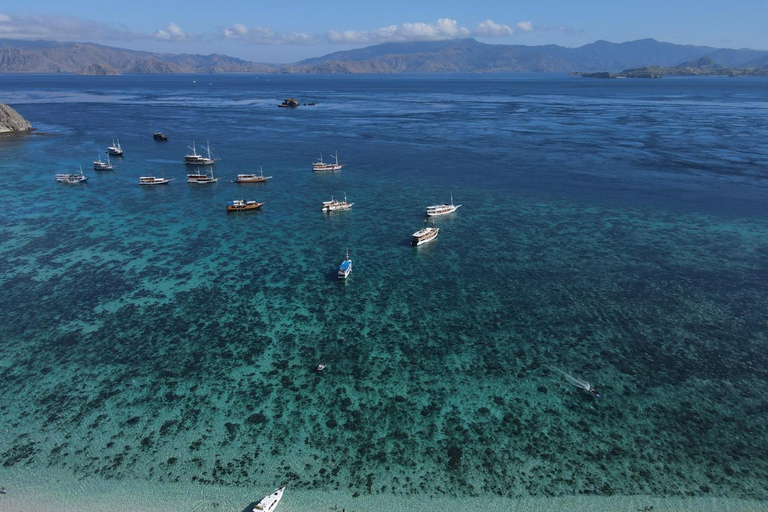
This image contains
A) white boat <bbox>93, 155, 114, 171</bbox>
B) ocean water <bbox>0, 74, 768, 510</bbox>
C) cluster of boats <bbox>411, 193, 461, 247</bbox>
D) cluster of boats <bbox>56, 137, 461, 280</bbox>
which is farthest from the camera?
white boat <bbox>93, 155, 114, 171</bbox>

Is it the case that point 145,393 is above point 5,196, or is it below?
below

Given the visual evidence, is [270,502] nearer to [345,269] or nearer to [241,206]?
[345,269]

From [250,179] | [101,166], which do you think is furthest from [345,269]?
[101,166]

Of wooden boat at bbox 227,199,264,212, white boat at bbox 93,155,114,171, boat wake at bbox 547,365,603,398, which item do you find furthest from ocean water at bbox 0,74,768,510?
white boat at bbox 93,155,114,171

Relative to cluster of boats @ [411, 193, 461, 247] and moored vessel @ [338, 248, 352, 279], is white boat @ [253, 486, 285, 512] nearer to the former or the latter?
moored vessel @ [338, 248, 352, 279]

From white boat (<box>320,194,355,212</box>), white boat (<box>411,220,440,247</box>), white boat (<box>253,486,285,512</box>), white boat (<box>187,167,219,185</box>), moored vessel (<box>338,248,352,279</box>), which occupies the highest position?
white boat (<box>187,167,219,185</box>)

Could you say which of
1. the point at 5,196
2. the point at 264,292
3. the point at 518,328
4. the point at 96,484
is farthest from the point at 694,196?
the point at 5,196

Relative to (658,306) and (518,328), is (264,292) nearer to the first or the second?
(518,328)
